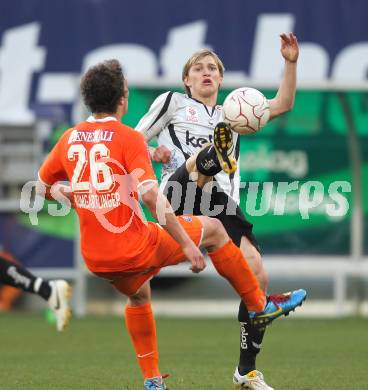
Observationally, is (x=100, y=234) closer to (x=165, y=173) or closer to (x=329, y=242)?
(x=165, y=173)

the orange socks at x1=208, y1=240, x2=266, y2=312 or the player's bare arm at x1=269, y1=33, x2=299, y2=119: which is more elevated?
the player's bare arm at x1=269, y1=33, x2=299, y2=119

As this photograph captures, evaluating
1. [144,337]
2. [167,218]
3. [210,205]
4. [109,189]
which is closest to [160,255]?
[167,218]

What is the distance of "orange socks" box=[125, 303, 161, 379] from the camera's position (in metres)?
6.63

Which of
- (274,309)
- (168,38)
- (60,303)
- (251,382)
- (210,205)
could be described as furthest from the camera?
(168,38)

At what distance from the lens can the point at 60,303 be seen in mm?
7668

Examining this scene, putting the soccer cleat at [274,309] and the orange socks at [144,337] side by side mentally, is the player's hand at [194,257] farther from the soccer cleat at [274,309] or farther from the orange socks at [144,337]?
the soccer cleat at [274,309]

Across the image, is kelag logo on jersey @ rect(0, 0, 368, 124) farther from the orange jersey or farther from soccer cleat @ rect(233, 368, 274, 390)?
the orange jersey

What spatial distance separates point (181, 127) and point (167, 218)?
1.88 m

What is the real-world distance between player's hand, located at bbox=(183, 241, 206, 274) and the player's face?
1977mm

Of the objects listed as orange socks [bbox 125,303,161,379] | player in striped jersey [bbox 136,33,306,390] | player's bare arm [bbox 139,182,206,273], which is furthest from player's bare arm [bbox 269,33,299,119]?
orange socks [bbox 125,303,161,379]

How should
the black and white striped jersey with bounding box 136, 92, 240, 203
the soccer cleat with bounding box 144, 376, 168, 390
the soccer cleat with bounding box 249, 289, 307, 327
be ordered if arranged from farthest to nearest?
the black and white striped jersey with bounding box 136, 92, 240, 203
the soccer cleat with bounding box 249, 289, 307, 327
the soccer cleat with bounding box 144, 376, 168, 390

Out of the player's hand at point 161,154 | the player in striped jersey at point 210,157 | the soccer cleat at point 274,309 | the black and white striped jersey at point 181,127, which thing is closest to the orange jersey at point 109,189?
the player in striped jersey at point 210,157

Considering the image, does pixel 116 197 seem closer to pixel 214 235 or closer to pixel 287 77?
pixel 214 235

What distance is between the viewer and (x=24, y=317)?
546 inches
